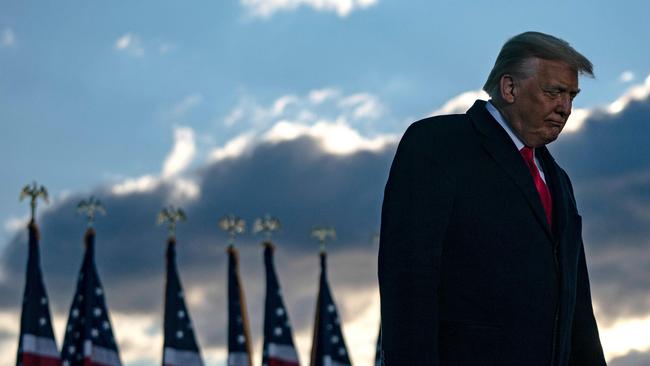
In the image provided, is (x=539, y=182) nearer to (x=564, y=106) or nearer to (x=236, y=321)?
(x=564, y=106)

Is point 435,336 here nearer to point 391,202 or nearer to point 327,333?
point 391,202

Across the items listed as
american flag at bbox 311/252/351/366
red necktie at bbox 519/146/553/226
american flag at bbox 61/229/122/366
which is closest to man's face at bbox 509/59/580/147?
red necktie at bbox 519/146/553/226

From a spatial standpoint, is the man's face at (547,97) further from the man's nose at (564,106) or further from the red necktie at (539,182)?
the red necktie at (539,182)

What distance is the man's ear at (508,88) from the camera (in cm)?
449

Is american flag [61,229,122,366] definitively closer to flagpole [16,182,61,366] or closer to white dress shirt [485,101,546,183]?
flagpole [16,182,61,366]

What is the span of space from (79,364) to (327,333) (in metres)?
5.78

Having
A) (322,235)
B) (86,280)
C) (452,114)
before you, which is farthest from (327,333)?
(452,114)

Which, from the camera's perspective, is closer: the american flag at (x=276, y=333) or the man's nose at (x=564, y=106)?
the man's nose at (x=564, y=106)

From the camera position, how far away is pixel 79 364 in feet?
77.5

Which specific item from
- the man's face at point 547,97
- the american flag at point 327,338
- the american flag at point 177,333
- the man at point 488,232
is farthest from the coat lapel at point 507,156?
the american flag at point 327,338

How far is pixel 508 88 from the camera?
4.50 metres

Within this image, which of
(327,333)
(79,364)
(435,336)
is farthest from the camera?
(327,333)

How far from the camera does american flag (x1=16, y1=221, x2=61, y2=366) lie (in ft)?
76.3

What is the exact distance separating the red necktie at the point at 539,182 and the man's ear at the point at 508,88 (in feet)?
0.73
